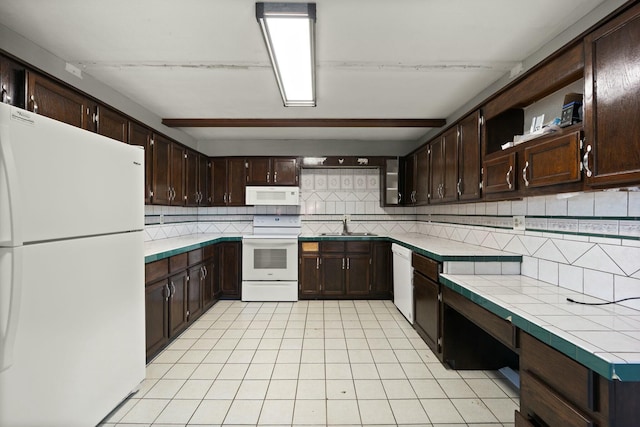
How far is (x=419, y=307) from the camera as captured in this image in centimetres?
299

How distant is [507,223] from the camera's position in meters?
2.60

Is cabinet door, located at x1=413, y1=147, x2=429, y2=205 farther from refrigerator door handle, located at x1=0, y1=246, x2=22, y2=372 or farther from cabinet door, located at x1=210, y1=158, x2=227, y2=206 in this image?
refrigerator door handle, located at x1=0, y1=246, x2=22, y2=372

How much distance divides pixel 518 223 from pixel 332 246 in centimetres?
234

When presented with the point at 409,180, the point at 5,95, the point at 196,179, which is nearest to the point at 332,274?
the point at 409,180

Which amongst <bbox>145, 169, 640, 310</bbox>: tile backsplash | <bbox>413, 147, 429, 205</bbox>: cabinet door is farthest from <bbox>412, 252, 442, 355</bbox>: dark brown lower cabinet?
<bbox>413, 147, 429, 205</bbox>: cabinet door

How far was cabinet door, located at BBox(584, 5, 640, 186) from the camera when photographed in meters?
1.23

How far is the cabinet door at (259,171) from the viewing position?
14.9ft

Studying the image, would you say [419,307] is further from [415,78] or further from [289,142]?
[289,142]

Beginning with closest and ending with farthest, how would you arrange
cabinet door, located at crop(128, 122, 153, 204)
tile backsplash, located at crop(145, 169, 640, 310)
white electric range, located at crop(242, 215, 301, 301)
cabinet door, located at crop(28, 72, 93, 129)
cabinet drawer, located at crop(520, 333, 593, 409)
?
cabinet drawer, located at crop(520, 333, 593, 409) < tile backsplash, located at crop(145, 169, 640, 310) < cabinet door, located at crop(28, 72, 93, 129) < cabinet door, located at crop(128, 122, 153, 204) < white electric range, located at crop(242, 215, 301, 301)

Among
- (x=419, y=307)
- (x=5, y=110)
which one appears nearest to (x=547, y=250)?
(x=419, y=307)

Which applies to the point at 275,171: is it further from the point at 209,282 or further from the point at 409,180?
the point at 409,180

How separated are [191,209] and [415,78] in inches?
139

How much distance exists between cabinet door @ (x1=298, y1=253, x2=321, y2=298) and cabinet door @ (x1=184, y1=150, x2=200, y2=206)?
1.63 m

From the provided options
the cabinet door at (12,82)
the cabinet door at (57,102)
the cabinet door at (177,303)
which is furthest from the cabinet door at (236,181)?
the cabinet door at (12,82)
